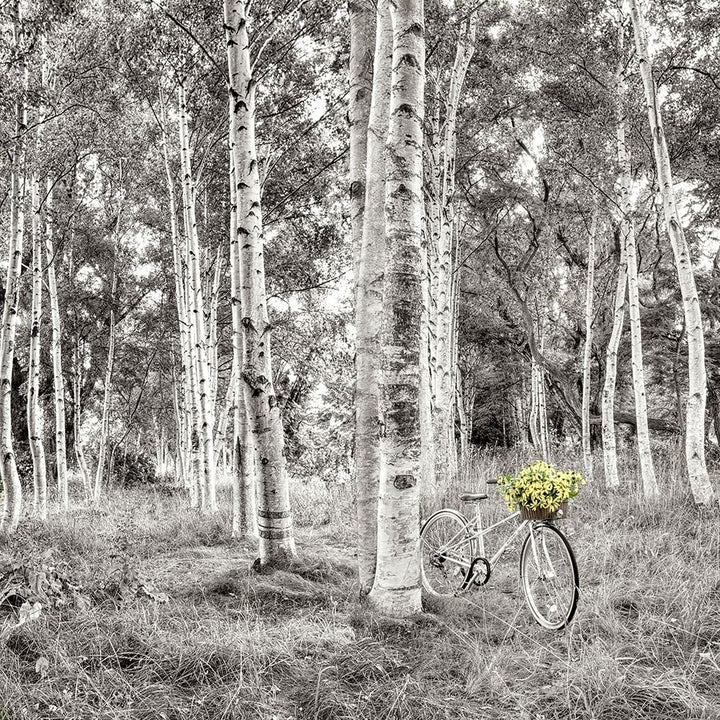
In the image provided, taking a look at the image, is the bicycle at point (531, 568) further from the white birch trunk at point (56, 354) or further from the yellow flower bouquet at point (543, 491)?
the white birch trunk at point (56, 354)

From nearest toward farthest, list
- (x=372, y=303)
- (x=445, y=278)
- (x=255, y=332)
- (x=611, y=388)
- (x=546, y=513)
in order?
1. (x=546, y=513)
2. (x=372, y=303)
3. (x=255, y=332)
4. (x=445, y=278)
5. (x=611, y=388)

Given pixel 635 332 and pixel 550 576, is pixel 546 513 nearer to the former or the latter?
pixel 550 576

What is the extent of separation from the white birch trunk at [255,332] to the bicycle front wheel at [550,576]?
2.21 m

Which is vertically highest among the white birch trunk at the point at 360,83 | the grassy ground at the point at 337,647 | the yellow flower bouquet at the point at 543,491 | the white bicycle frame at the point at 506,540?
the white birch trunk at the point at 360,83

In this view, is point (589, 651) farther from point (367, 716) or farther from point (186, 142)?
point (186, 142)

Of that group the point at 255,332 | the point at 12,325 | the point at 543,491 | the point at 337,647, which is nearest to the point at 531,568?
the point at 543,491

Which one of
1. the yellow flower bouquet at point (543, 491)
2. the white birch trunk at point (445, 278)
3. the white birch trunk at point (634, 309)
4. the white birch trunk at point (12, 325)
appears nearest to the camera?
the yellow flower bouquet at point (543, 491)

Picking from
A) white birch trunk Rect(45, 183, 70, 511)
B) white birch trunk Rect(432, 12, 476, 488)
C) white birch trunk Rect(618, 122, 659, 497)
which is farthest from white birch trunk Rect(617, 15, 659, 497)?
white birch trunk Rect(45, 183, 70, 511)

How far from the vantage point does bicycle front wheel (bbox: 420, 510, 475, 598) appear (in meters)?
4.56

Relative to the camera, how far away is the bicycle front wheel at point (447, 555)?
456 centimetres

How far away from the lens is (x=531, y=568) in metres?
4.07

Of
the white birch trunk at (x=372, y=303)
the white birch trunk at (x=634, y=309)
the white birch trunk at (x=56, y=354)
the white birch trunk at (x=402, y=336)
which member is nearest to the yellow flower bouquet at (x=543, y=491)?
the white birch trunk at (x=402, y=336)

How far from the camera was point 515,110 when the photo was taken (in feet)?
42.4

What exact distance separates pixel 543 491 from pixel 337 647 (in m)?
1.76
